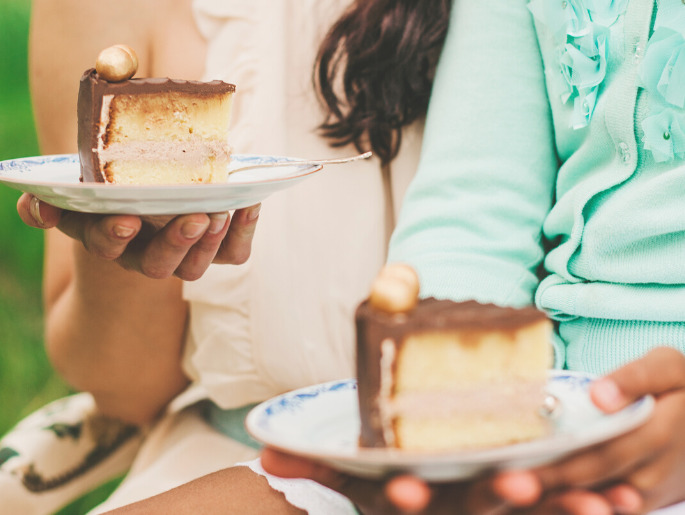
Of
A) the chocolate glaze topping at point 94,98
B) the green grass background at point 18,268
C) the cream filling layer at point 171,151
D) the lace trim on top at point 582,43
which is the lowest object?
the green grass background at point 18,268

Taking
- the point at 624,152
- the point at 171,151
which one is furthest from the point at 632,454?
the point at 171,151

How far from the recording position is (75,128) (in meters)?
1.37

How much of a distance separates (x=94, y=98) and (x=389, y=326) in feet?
1.95

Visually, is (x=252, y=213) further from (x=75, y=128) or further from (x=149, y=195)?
(x=75, y=128)

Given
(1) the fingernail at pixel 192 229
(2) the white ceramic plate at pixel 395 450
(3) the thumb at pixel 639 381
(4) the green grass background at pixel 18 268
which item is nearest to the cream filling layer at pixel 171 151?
(1) the fingernail at pixel 192 229

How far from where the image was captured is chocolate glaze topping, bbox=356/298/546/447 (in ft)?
1.83

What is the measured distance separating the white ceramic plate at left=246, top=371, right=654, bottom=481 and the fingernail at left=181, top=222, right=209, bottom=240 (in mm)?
278

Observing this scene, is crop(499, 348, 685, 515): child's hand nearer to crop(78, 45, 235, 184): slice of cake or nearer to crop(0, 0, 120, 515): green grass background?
crop(78, 45, 235, 184): slice of cake

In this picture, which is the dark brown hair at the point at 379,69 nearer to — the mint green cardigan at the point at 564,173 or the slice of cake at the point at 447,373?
the mint green cardigan at the point at 564,173

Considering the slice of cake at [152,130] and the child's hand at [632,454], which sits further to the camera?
the slice of cake at [152,130]

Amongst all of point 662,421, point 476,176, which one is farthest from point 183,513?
point 476,176

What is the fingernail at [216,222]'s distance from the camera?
886mm

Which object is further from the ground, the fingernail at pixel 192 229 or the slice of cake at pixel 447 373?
the fingernail at pixel 192 229

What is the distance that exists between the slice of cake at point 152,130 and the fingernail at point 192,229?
0.20 meters
